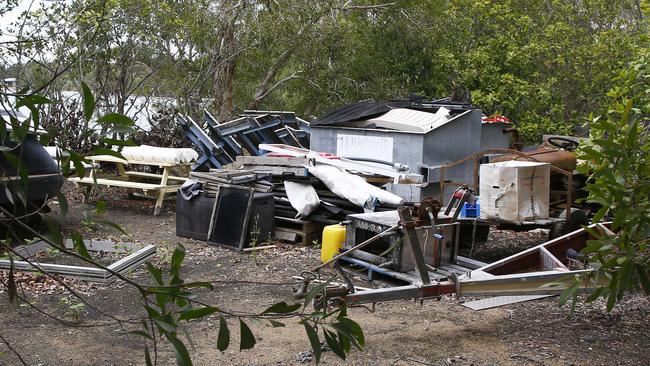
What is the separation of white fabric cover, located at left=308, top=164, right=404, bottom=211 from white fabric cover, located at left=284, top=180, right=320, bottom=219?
224mm

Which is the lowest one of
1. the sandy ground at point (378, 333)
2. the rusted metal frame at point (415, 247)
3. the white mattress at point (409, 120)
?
the sandy ground at point (378, 333)

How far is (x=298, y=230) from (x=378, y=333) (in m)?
3.83

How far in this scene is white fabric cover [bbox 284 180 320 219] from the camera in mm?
9672

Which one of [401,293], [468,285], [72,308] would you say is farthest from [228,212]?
[468,285]

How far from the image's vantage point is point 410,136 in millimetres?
10500

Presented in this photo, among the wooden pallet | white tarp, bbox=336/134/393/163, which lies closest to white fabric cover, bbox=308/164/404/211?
the wooden pallet

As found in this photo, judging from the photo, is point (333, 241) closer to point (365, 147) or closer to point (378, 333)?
point (378, 333)

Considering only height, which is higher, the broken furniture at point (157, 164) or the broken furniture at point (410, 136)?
the broken furniture at point (410, 136)

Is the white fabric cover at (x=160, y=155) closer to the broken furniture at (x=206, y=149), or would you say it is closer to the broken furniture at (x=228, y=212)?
the broken furniture at (x=206, y=149)

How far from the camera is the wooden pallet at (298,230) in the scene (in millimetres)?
9703

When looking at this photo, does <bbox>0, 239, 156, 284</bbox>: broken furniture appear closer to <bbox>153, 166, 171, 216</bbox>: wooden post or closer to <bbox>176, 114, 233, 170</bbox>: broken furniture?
<bbox>153, 166, 171, 216</bbox>: wooden post

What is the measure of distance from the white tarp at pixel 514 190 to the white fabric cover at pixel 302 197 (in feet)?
7.74

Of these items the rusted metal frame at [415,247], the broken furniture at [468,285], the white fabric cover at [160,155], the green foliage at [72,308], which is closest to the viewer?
the broken furniture at [468,285]

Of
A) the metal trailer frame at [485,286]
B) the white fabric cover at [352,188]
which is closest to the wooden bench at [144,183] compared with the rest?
the white fabric cover at [352,188]
